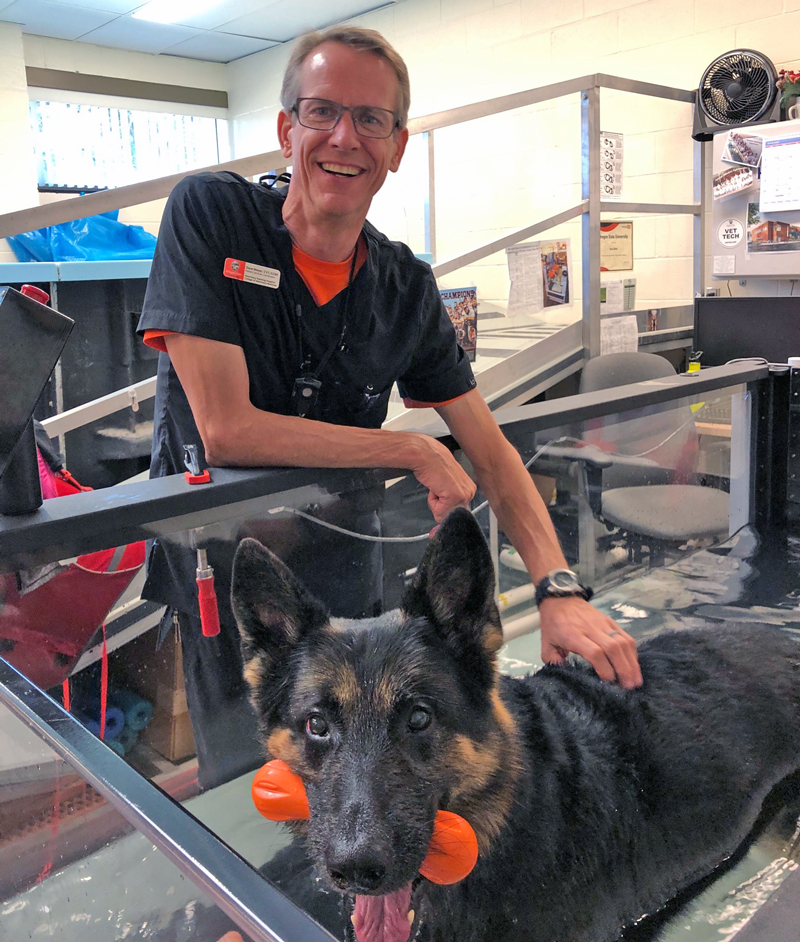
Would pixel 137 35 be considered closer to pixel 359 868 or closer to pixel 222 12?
pixel 222 12

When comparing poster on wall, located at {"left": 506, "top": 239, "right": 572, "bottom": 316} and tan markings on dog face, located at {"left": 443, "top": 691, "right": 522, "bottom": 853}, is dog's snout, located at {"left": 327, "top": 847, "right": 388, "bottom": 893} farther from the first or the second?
poster on wall, located at {"left": 506, "top": 239, "right": 572, "bottom": 316}

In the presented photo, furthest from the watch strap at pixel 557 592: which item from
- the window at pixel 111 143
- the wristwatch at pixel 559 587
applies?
the window at pixel 111 143

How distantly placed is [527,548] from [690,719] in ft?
1.12

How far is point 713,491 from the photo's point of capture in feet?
5.96

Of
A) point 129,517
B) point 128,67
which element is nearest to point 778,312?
point 129,517

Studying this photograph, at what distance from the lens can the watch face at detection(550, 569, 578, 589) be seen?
3.55ft

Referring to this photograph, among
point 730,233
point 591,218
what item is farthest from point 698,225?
point 591,218

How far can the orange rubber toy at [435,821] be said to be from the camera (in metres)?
0.68

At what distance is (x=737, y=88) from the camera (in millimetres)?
3748

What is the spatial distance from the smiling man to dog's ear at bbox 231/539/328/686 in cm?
15

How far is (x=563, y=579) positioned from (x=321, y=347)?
0.51 metres

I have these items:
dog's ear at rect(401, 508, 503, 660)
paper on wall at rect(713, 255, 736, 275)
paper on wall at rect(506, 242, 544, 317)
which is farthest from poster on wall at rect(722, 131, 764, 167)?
dog's ear at rect(401, 508, 503, 660)

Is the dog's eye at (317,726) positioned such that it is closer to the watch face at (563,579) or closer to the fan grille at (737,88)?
the watch face at (563,579)

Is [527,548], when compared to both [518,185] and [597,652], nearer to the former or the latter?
[597,652]
